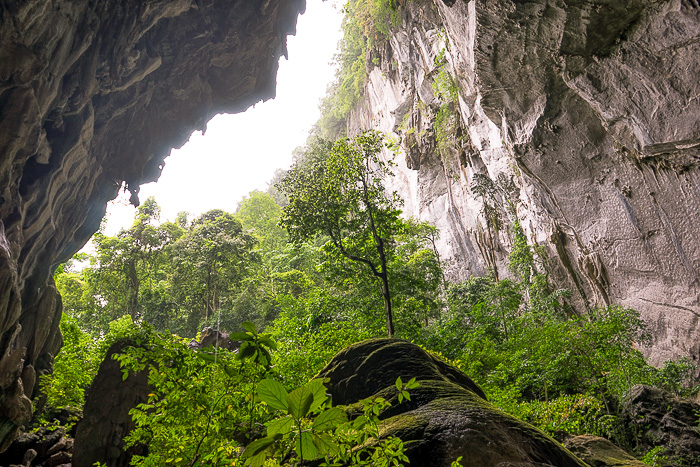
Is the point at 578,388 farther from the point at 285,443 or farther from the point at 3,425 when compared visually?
the point at 3,425

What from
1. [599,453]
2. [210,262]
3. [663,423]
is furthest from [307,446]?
[210,262]

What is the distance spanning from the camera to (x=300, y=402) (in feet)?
3.42

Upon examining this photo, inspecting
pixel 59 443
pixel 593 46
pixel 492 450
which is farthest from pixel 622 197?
pixel 59 443

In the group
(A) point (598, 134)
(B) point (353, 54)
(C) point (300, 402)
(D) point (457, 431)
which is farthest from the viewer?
(B) point (353, 54)

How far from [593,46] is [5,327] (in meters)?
12.3

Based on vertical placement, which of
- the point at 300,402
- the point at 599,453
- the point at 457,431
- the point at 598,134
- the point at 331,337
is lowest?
the point at 599,453

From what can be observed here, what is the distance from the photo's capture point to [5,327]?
6.03 m

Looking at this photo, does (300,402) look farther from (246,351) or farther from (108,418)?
(108,418)

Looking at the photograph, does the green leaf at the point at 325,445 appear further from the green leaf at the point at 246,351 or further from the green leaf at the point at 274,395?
the green leaf at the point at 246,351

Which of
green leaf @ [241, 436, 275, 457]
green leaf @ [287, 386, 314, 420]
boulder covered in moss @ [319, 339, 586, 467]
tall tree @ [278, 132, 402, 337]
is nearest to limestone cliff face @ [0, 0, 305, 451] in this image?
tall tree @ [278, 132, 402, 337]

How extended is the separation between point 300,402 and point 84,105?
8563mm

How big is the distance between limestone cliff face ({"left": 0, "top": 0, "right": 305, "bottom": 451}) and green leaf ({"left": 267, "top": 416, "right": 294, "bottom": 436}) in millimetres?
6431

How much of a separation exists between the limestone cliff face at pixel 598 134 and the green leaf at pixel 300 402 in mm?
9188

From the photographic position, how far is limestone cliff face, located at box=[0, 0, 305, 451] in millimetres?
5621
